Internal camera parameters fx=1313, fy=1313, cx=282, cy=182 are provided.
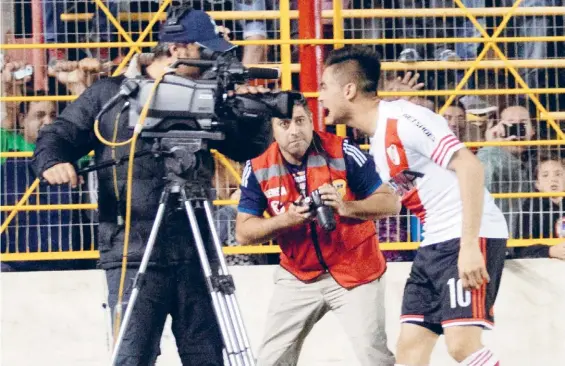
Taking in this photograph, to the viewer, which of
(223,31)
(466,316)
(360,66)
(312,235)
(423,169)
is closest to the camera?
(466,316)

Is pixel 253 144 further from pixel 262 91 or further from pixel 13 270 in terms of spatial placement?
pixel 13 270

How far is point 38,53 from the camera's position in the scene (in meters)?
7.30

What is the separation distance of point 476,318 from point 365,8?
243cm

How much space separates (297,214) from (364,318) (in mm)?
604

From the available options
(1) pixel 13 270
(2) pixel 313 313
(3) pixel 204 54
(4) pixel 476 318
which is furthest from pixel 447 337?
(1) pixel 13 270

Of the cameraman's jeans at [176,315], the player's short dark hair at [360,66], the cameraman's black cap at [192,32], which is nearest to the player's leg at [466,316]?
the player's short dark hair at [360,66]

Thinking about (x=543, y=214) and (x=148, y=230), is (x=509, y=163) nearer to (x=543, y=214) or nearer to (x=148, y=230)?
(x=543, y=214)

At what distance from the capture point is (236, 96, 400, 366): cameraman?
6039mm

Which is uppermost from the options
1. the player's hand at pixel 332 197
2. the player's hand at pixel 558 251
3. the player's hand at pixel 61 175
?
the player's hand at pixel 61 175

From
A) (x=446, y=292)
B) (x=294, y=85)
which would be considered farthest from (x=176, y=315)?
(x=294, y=85)

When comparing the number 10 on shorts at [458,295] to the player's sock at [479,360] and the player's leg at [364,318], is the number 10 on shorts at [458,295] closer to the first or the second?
the player's sock at [479,360]

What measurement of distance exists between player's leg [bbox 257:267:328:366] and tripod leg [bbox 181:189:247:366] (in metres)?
0.78

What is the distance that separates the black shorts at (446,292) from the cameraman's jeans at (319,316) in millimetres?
256

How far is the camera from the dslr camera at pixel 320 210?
5.60m
